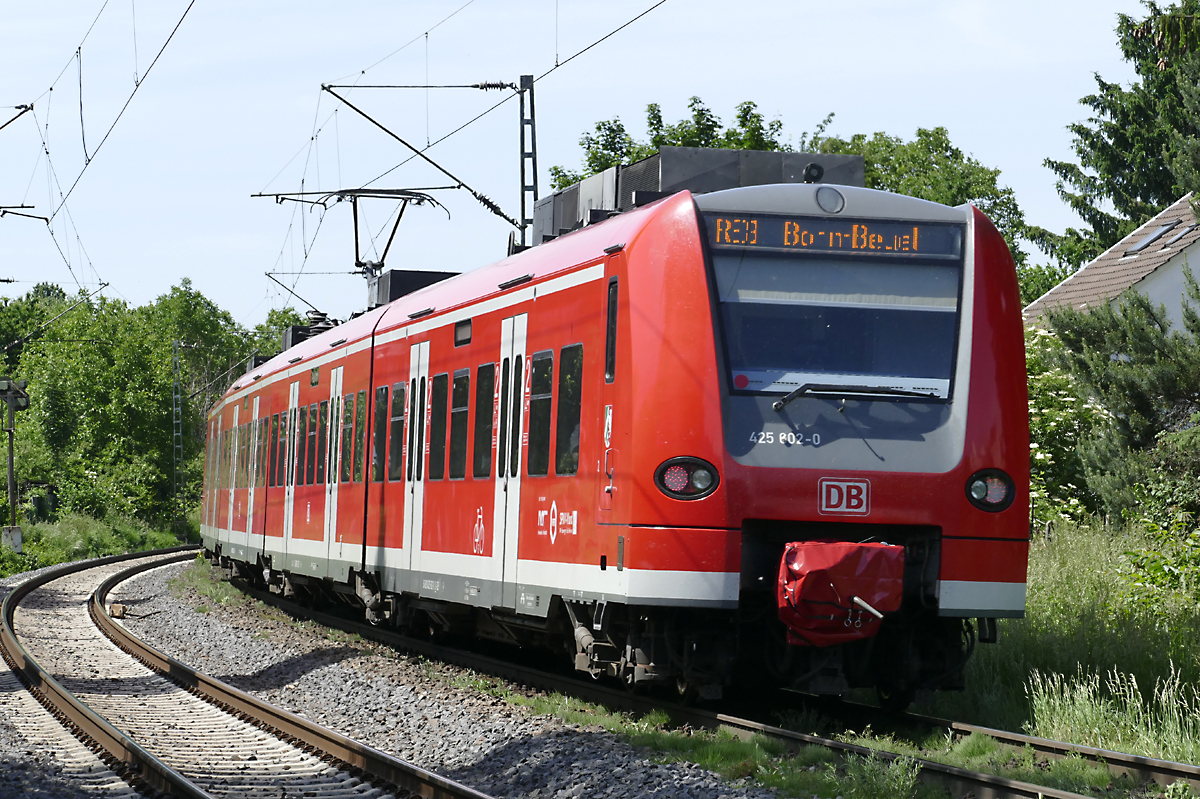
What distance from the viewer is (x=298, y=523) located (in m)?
17.8

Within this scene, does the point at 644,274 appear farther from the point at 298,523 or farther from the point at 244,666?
the point at 298,523

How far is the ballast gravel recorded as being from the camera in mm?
7516

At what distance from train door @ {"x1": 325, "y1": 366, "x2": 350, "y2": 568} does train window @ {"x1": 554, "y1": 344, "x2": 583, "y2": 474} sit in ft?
21.1

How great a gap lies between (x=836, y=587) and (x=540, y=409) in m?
2.91

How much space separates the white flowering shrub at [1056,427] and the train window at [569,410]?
12.4m

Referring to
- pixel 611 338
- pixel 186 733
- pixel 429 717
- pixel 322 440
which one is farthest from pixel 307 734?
pixel 322 440

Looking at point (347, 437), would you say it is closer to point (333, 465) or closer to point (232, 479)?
point (333, 465)

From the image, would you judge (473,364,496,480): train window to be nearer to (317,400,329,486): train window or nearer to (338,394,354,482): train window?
(338,394,354,482): train window

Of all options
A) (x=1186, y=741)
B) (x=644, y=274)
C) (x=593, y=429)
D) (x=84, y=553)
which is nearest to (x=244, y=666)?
(x=593, y=429)

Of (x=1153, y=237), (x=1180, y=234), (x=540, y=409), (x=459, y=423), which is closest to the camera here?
(x=540, y=409)

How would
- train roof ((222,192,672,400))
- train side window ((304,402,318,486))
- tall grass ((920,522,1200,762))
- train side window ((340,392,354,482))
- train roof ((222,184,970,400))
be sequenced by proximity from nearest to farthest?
tall grass ((920,522,1200,762)), train roof ((222,184,970,400)), train roof ((222,192,672,400)), train side window ((340,392,354,482)), train side window ((304,402,318,486))

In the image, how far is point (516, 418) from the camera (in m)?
10.7

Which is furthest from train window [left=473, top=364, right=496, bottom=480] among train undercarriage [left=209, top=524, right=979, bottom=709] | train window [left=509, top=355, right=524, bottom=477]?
train undercarriage [left=209, top=524, right=979, bottom=709]

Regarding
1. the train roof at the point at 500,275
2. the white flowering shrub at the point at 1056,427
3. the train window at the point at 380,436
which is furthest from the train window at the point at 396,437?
the white flowering shrub at the point at 1056,427
